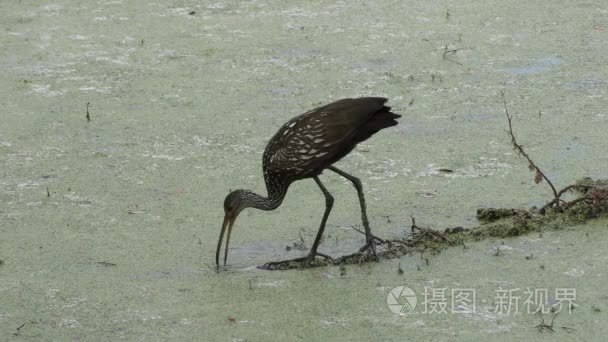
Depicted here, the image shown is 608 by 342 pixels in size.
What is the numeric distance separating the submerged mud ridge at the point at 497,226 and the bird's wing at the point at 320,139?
41 centimetres

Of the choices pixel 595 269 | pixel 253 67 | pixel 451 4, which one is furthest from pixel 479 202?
pixel 451 4

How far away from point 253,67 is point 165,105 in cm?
65

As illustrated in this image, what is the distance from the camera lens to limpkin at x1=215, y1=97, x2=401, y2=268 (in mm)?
4793

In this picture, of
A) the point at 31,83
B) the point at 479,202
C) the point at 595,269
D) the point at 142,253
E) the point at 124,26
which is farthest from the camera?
the point at 124,26

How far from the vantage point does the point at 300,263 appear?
4801 mm

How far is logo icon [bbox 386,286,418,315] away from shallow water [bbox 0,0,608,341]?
0.03 meters

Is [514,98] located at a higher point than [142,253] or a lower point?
higher

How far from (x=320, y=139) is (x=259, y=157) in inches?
40.1

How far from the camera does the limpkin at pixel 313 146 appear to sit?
189 inches

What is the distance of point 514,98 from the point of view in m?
6.27

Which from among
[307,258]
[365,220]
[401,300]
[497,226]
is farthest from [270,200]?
[497,226]

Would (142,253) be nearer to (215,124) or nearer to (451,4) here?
(215,124)

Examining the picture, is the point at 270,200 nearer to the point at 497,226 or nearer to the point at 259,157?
the point at 259,157

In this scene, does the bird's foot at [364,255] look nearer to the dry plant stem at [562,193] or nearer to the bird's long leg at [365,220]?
the bird's long leg at [365,220]
